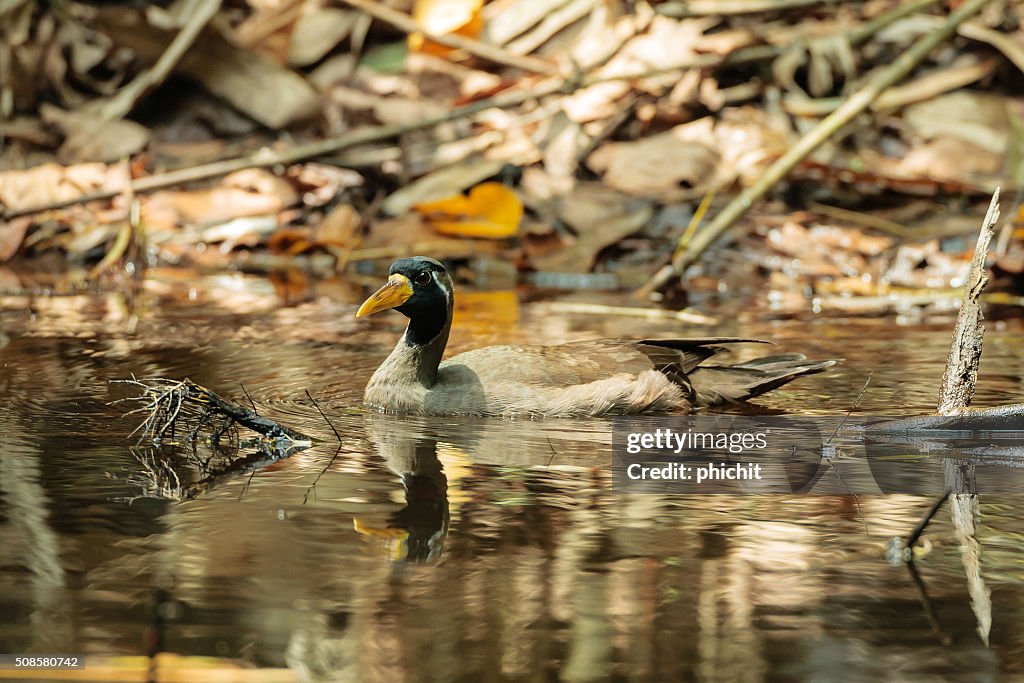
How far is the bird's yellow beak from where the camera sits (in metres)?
5.30

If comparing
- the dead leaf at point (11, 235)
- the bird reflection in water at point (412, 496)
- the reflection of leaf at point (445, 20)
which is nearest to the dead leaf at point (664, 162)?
the reflection of leaf at point (445, 20)

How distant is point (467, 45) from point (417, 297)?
19.0ft

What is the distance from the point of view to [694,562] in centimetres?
327

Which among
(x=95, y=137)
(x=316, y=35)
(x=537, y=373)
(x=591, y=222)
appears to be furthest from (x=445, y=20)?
(x=537, y=373)

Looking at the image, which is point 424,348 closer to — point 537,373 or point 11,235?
point 537,373

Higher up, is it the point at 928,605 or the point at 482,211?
the point at 482,211

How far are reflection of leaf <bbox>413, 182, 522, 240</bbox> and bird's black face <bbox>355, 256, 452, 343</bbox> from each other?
366 centimetres

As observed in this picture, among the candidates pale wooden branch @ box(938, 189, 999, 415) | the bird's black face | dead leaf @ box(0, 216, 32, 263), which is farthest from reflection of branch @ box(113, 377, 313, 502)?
dead leaf @ box(0, 216, 32, 263)

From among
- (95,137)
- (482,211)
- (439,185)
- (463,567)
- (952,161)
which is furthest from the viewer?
(95,137)

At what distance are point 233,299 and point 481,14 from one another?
4248 mm

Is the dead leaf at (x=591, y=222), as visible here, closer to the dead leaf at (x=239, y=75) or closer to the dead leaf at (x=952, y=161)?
the dead leaf at (x=952, y=161)

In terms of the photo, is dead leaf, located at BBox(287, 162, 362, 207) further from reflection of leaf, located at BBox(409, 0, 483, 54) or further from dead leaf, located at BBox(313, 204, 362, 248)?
reflection of leaf, located at BBox(409, 0, 483, 54)

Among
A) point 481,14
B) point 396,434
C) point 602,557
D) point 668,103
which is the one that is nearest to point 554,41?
point 481,14

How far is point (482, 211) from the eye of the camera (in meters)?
9.24
